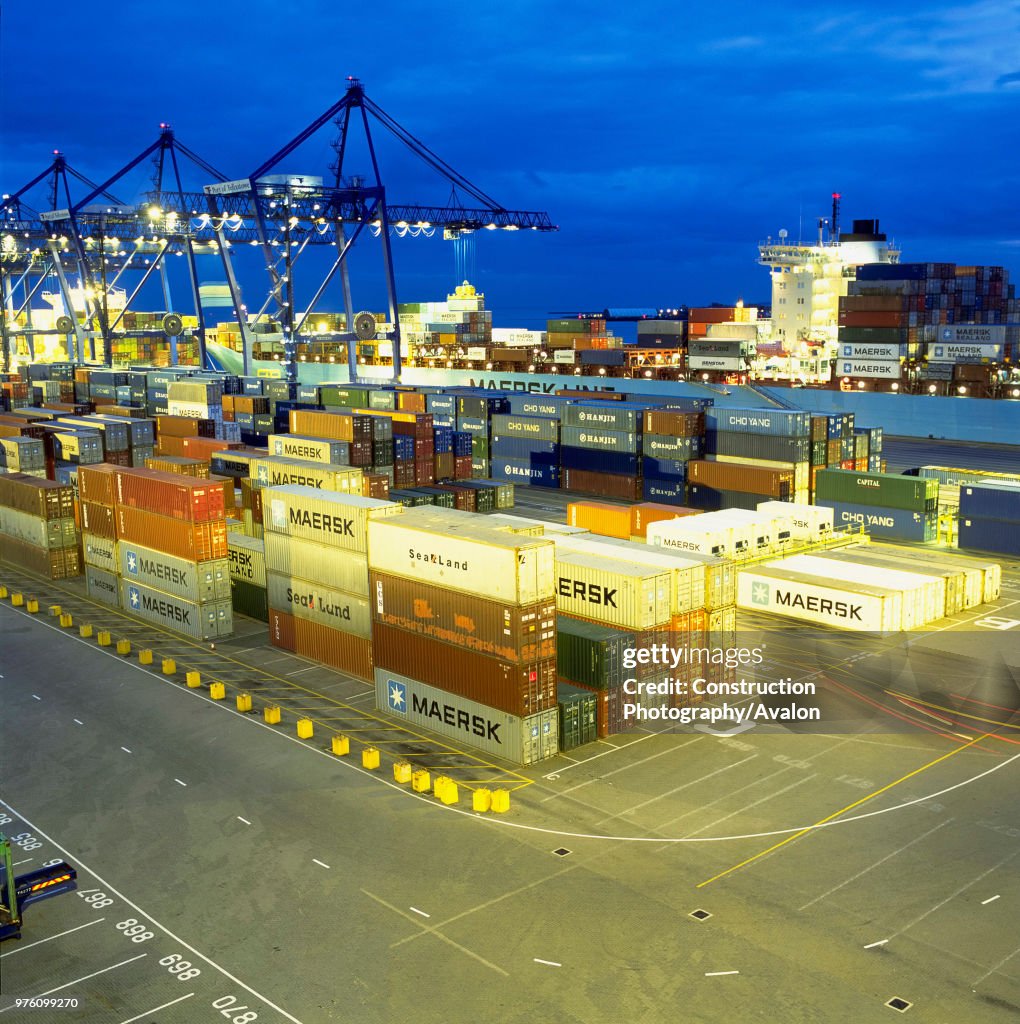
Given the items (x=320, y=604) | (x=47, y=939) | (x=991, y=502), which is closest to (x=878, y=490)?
(x=991, y=502)

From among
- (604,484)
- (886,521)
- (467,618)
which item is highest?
(467,618)

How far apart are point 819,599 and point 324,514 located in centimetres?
1732

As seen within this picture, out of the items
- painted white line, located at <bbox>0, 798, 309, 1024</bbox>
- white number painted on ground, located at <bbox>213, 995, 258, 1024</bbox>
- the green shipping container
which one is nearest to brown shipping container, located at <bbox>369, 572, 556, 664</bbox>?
painted white line, located at <bbox>0, 798, 309, 1024</bbox>

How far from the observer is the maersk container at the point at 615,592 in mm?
28109

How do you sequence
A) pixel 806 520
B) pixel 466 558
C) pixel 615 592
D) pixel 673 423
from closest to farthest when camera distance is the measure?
pixel 466 558 → pixel 615 592 → pixel 806 520 → pixel 673 423

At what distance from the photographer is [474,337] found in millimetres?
124750

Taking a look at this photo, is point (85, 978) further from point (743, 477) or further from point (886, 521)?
point (743, 477)

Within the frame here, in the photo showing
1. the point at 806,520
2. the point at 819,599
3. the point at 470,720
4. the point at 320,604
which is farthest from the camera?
the point at 806,520

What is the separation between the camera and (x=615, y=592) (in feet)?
93.7

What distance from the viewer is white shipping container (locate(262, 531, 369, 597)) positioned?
3125 centimetres

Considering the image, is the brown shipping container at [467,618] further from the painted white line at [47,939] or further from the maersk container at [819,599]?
the maersk container at [819,599]

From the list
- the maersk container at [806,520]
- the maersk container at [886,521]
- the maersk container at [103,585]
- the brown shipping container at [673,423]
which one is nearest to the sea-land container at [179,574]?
the maersk container at [103,585]

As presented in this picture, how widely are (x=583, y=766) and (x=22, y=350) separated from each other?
437ft

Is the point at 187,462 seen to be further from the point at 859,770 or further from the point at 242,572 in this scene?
the point at 859,770
